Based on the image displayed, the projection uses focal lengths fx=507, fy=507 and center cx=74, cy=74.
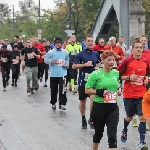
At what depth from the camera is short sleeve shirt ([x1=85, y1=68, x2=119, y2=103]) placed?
7.36m

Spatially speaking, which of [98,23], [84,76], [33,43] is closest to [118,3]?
[98,23]

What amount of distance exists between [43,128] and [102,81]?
11.8 feet

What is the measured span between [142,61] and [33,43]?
1049cm

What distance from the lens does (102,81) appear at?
7.37m

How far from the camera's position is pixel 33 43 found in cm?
1902

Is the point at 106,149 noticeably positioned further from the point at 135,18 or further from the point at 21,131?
the point at 135,18

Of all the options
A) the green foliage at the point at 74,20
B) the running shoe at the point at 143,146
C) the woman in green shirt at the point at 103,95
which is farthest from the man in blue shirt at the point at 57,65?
the green foliage at the point at 74,20

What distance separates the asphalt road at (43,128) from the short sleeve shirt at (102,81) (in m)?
1.55

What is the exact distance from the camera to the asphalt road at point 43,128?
29.1 ft

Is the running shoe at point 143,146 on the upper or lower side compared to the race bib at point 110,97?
lower

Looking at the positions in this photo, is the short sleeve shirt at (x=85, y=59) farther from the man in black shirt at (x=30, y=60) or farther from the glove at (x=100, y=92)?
the man in black shirt at (x=30, y=60)

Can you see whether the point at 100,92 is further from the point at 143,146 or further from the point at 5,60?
the point at 5,60

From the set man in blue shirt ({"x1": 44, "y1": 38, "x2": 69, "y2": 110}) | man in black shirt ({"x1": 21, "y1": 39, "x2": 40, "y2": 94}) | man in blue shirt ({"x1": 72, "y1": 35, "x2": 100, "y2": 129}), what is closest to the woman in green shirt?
man in blue shirt ({"x1": 72, "y1": 35, "x2": 100, "y2": 129})

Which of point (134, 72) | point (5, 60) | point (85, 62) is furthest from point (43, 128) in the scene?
point (5, 60)
